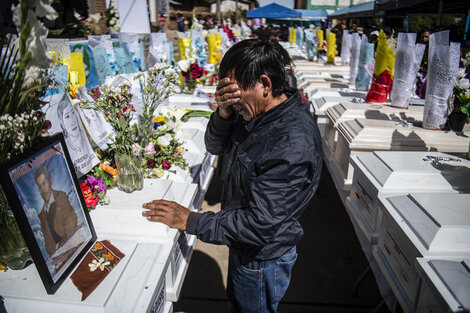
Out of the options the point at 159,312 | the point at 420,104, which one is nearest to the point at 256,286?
the point at 159,312

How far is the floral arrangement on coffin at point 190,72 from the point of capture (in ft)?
13.2

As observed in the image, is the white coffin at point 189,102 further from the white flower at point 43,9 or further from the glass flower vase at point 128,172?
the white flower at point 43,9

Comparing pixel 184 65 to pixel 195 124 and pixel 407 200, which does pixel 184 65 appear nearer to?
pixel 195 124

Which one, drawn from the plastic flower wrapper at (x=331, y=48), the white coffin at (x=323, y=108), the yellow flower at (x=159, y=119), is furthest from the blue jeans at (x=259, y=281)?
the plastic flower wrapper at (x=331, y=48)

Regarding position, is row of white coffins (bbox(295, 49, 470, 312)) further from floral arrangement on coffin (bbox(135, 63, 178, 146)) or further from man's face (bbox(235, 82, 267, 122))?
floral arrangement on coffin (bbox(135, 63, 178, 146))

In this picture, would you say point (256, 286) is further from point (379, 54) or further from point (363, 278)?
point (379, 54)

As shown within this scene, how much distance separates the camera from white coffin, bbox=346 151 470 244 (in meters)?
1.79

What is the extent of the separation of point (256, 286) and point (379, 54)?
2761 millimetres

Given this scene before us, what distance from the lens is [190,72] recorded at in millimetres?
4164

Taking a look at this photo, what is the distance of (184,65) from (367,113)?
2280 millimetres

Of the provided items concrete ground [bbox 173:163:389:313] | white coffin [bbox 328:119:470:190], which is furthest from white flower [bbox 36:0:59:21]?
white coffin [bbox 328:119:470:190]

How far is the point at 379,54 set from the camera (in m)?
3.23

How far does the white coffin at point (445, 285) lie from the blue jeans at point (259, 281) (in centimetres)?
53

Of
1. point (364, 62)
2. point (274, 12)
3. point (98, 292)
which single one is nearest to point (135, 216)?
point (98, 292)
